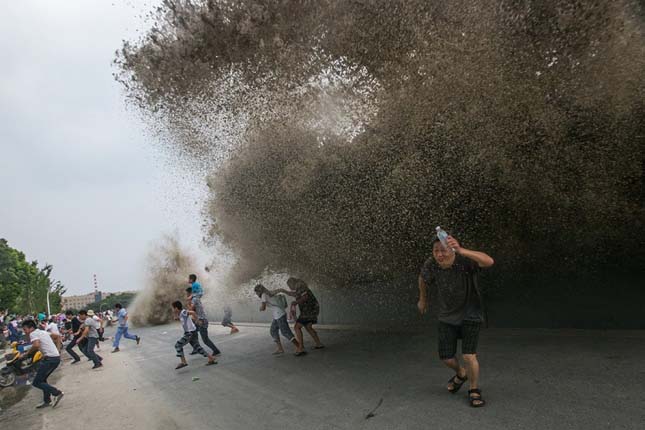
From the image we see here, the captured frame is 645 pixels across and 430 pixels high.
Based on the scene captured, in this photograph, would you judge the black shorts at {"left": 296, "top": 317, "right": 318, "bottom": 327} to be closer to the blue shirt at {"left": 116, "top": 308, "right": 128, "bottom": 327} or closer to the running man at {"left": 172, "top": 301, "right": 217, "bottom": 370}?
the running man at {"left": 172, "top": 301, "right": 217, "bottom": 370}

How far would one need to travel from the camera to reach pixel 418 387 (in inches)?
207

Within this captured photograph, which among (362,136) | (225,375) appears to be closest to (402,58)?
(362,136)

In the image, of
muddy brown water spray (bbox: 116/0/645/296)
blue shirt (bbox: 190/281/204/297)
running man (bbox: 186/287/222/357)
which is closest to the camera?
muddy brown water spray (bbox: 116/0/645/296)

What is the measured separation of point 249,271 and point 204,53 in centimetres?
597

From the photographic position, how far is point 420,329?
977 cm

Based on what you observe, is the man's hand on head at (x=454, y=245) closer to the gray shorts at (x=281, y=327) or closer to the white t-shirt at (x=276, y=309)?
the gray shorts at (x=281, y=327)

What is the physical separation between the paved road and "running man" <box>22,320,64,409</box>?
54.5 inches

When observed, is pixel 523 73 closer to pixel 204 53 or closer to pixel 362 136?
pixel 362 136

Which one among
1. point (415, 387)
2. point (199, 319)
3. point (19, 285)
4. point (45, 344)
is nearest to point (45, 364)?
point (45, 344)

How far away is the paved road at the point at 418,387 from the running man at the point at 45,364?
4.54 feet

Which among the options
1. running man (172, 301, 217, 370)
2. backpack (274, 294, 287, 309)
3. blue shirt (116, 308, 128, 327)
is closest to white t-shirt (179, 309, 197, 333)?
running man (172, 301, 217, 370)

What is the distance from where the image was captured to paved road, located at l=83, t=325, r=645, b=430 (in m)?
4.02

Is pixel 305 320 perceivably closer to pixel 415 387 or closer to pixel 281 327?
pixel 281 327

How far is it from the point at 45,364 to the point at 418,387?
6408 millimetres
